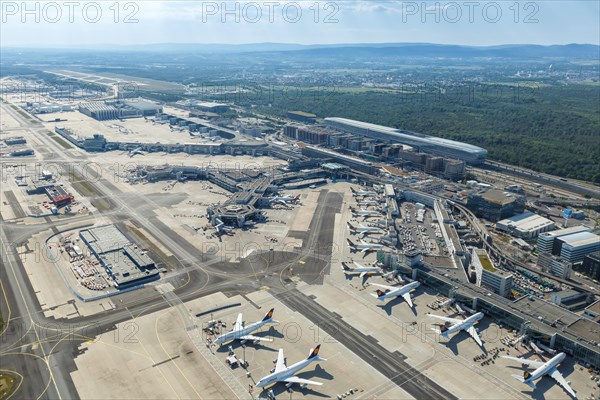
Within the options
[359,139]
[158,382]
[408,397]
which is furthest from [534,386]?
[359,139]

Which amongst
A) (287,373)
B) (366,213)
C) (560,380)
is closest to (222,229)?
(366,213)

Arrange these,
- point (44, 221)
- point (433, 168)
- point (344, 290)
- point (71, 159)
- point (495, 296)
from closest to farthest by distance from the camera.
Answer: point (495, 296), point (344, 290), point (44, 221), point (433, 168), point (71, 159)

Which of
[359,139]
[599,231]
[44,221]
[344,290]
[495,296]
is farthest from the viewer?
[359,139]

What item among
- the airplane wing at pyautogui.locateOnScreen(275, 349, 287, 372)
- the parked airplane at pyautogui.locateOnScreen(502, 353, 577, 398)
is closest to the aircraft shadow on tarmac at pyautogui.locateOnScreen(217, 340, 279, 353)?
the airplane wing at pyautogui.locateOnScreen(275, 349, 287, 372)

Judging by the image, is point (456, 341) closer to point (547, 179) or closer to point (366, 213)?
point (366, 213)

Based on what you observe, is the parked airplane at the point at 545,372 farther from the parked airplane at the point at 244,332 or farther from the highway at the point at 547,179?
the highway at the point at 547,179

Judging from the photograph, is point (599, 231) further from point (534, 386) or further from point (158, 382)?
point (158, 382)

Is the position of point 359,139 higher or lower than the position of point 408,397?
higher
